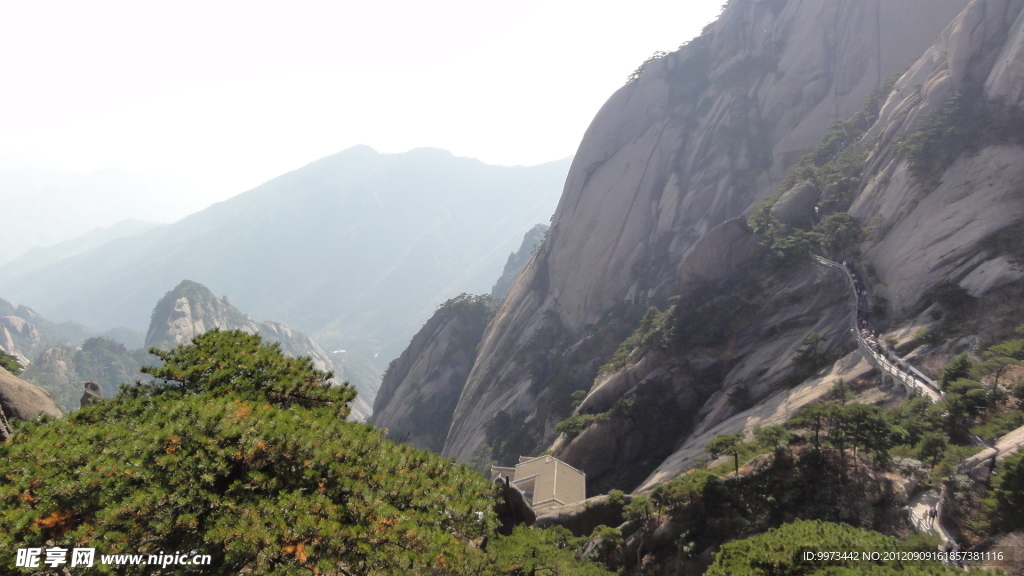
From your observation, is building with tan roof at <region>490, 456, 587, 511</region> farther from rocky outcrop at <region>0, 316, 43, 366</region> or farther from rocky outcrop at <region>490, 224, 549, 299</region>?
rocky outcrop at <region>0, 316, 43, 366</region>

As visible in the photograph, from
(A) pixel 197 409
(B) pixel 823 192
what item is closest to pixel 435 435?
(B) pixel 823 192

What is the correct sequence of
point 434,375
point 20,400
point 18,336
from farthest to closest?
point 18,336
point 434,375
point 20,400

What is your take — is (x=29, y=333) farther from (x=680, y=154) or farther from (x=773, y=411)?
(x=773, y=411)

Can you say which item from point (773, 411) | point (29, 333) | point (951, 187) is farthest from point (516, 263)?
point (29, 333)

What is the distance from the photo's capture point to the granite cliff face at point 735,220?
1180 inches

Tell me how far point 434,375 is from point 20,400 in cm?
5002

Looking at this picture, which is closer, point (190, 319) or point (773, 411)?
point (773, 411)

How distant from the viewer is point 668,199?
55.8m

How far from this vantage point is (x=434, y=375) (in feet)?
228

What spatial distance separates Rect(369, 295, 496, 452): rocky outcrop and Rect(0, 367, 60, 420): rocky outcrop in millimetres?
41875

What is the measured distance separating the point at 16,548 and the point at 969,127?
151 ft

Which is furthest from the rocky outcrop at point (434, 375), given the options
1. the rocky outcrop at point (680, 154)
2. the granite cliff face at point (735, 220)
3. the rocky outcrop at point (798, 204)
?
the rocky outcrop at point (798, 204)

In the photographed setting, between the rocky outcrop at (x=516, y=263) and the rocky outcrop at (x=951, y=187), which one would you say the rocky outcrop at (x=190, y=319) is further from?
the rocky outcrop at (x=951, y=187)

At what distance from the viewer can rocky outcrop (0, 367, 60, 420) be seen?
66.3 feet
